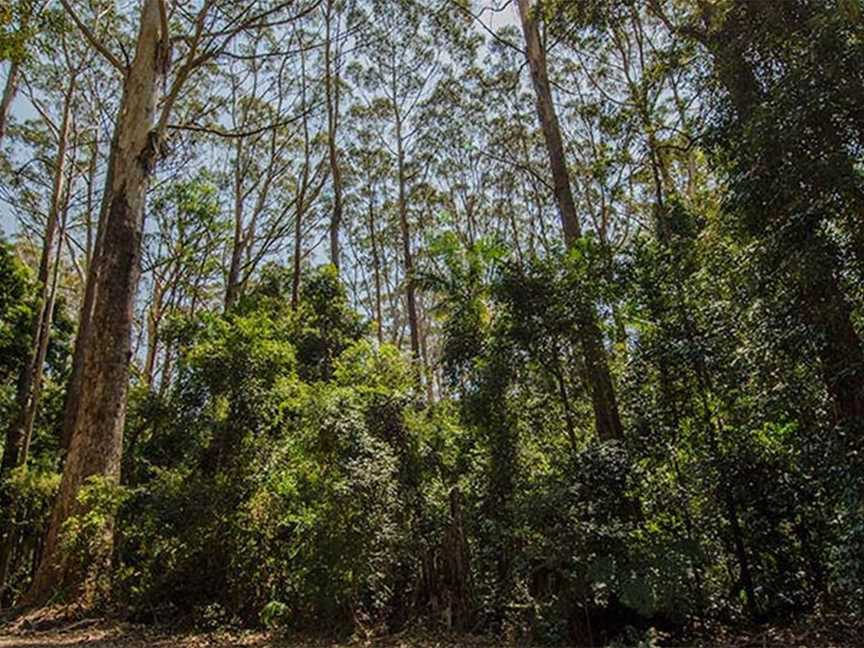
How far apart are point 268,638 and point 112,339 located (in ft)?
12.3

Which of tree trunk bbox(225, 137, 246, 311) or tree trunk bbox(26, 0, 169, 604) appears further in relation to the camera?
tree trunk bbox(225, 137, 246, 311)

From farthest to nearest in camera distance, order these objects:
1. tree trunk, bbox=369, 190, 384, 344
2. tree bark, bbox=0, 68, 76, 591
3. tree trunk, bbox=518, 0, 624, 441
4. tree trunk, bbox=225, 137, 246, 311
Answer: tree trunk, bbox=369, 190, 384, 344 → tree trunk, bbox=225, 137, 246, 311 → tree bark, bbox=0, 68, 76, 591 → tree trunk, bbox=518, 0, 624, 441

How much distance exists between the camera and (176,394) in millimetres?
7203

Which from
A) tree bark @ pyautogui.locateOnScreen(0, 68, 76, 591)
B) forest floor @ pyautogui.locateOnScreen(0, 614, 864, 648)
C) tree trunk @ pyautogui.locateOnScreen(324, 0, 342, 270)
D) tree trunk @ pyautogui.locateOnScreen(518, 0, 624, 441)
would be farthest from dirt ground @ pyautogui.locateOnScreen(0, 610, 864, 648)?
tree trunk @ pyautogui.locateOnScreen(324, 0, 342, 270)

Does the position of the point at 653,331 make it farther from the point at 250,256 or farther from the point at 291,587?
the point at 250,256

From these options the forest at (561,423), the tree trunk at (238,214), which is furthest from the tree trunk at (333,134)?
the forest at (561,423)

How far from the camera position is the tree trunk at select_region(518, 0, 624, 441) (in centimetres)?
684

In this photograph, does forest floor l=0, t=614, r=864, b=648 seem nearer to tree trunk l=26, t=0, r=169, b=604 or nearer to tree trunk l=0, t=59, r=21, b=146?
tree trunk l=26, t=0, r=169, b=604

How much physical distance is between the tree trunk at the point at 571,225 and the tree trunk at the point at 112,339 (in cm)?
524

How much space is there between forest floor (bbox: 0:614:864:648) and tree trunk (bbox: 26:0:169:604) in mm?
447

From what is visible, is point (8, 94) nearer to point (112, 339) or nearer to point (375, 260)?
point (112, 339)

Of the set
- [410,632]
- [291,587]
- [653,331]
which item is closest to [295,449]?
[291,587]

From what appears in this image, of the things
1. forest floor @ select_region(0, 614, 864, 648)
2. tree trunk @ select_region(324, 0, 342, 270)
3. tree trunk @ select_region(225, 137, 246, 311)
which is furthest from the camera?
tree trunk @ select_region(225, 137, 246, 311)

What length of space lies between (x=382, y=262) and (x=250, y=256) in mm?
5738
